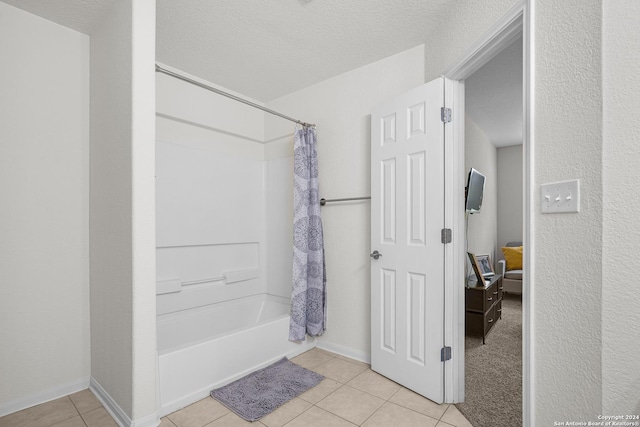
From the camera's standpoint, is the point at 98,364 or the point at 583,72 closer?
the point at 583,72

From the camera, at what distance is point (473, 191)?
3.27 m

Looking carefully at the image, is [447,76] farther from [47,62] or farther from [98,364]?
[98,364]

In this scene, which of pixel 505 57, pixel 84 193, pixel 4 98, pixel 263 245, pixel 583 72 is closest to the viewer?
pixel 583 72

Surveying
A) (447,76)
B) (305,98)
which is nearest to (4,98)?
(305,98)

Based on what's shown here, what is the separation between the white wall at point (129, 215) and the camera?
5.37 ft

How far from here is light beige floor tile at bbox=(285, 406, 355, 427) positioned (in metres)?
1.71

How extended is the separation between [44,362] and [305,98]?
114 inches

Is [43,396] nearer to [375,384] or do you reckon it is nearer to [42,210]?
[42,210]

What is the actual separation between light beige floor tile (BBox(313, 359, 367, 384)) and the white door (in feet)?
0.54

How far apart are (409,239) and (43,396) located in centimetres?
258

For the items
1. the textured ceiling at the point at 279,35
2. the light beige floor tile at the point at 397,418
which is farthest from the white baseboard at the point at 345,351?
the textured ceiling at the point at 279,35

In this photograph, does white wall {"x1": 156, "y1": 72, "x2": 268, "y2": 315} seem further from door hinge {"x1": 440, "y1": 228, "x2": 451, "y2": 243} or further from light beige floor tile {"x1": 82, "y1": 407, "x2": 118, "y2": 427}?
door hinge {"x1": 440, "y1": 228, "x2": 451, "y2": 243}

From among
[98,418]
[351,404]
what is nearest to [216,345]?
[98,418]

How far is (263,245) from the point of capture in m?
3.39
